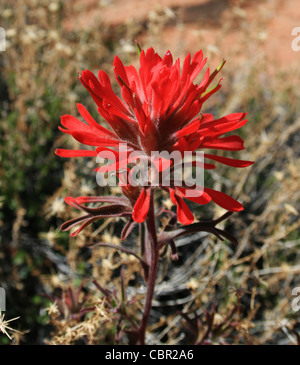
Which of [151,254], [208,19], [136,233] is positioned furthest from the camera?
[208,19]

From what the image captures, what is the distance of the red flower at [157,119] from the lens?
87cm

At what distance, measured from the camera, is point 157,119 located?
3.07 feet

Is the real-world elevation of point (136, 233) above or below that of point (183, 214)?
below

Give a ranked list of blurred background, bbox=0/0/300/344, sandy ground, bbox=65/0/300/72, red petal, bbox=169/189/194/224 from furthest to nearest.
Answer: sandy ground, bbox=65/0/300/72 < blurred background, bbox=0/0/300/344 < red petal, bbox=169/189/194/224

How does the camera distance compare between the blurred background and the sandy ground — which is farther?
the sandy ground

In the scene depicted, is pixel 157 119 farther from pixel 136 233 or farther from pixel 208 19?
pixel 208 19

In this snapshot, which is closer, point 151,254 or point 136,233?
point 151,254

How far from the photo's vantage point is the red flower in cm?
87

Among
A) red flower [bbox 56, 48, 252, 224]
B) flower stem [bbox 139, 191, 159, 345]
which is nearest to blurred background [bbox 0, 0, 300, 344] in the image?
flower stem [bbox 139, 191, 159, 345]

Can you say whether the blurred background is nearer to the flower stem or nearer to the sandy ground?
the flower stem

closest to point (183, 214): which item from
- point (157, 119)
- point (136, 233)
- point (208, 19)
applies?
point (157, 119)

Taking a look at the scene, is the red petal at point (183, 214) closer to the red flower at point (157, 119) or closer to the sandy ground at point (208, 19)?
the red flower at point (157, 119)

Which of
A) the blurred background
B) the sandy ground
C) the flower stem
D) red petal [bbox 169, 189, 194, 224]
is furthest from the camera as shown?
the sandy ground
